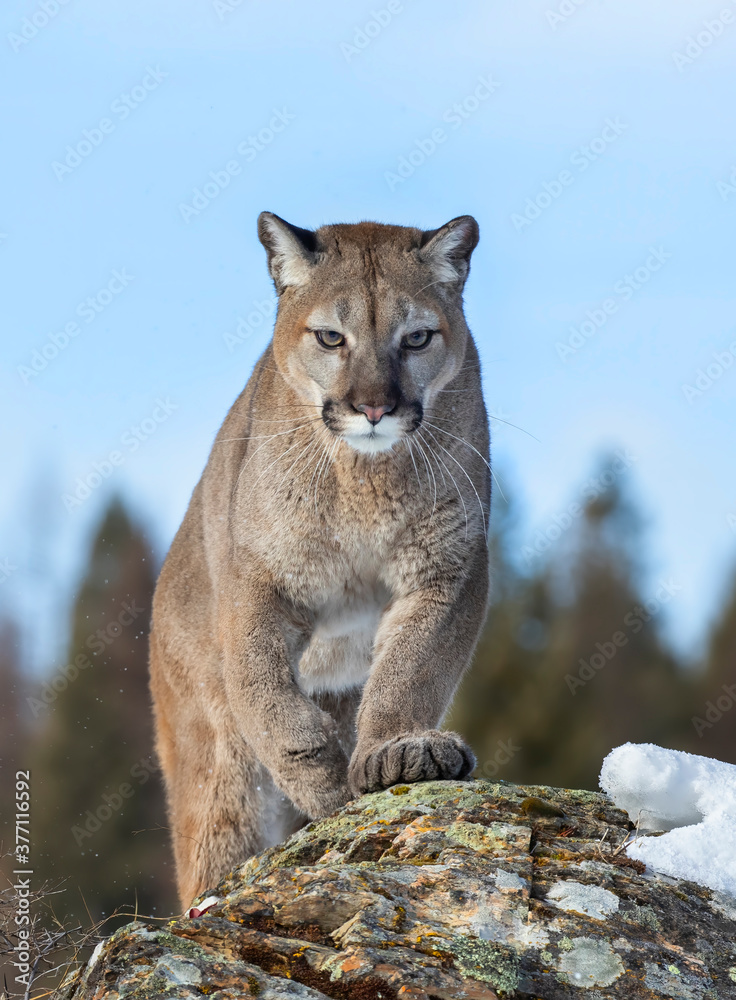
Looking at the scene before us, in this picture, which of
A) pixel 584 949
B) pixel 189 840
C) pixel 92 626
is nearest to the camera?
pixel 584 949

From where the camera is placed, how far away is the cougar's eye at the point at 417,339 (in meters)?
5.63

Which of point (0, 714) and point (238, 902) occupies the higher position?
point (238, 902)

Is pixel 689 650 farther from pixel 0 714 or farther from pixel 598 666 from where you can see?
pixel 0 714

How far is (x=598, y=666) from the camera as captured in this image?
72.0 ft

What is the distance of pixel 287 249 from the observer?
19.8 feet

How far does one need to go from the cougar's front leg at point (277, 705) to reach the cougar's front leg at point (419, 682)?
0.73 ft

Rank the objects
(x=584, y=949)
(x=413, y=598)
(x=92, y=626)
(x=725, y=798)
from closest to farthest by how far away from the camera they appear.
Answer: (x=584, y=949)
(x=725, y=798)
(x=413, y=598)
(x=92, y=626)

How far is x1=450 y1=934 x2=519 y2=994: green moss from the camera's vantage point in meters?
2.66

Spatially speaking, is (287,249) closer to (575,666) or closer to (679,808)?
(679,808)

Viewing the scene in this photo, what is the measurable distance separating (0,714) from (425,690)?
58.7 feet

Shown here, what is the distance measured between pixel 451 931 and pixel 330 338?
3463 mm

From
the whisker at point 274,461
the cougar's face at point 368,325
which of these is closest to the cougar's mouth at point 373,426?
the cougar's face at point 368,325

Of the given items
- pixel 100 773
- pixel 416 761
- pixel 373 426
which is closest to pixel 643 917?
pixel 416 761

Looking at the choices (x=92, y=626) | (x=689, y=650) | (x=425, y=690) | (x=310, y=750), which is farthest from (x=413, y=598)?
(x=689, y=650)
